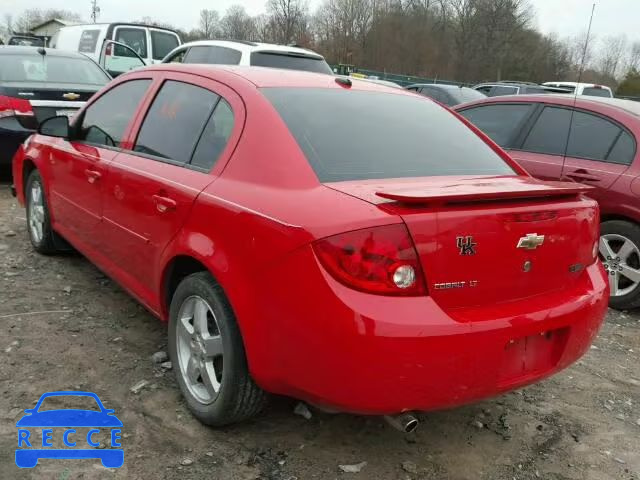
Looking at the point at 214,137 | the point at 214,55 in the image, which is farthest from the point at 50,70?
the point at 214,137

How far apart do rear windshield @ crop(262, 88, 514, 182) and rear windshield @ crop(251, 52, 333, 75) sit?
18.4 feet

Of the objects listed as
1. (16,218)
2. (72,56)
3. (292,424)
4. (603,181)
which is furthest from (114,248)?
(72,56)

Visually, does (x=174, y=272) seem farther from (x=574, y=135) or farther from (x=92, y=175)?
(x=574, y=135)

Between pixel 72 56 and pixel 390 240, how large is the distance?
732 cm

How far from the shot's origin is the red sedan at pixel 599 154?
4598mm

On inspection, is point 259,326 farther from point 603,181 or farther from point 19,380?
point 603,181

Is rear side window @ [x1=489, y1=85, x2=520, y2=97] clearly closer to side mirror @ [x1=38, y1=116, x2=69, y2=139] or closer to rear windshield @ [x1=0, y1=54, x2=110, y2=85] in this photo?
rear windshield @ [x1=0, y1=54, x2=110, y2=85]

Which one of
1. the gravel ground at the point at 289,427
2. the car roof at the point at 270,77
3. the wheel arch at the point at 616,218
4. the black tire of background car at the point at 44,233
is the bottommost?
the gravel ground at the point at 289,427

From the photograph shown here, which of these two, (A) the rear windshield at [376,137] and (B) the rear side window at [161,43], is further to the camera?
(B) the rear side window at [161,43]

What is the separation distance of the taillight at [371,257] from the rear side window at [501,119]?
376 centimetres

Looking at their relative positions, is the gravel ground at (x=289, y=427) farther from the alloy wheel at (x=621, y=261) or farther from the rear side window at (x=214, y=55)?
the rear side window at (x=214, y=55)

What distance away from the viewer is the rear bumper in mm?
2057

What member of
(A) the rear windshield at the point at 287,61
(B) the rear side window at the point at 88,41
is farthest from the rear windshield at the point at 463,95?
(B) the rear side window at the point at 88,41

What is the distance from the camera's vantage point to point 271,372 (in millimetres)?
2311
